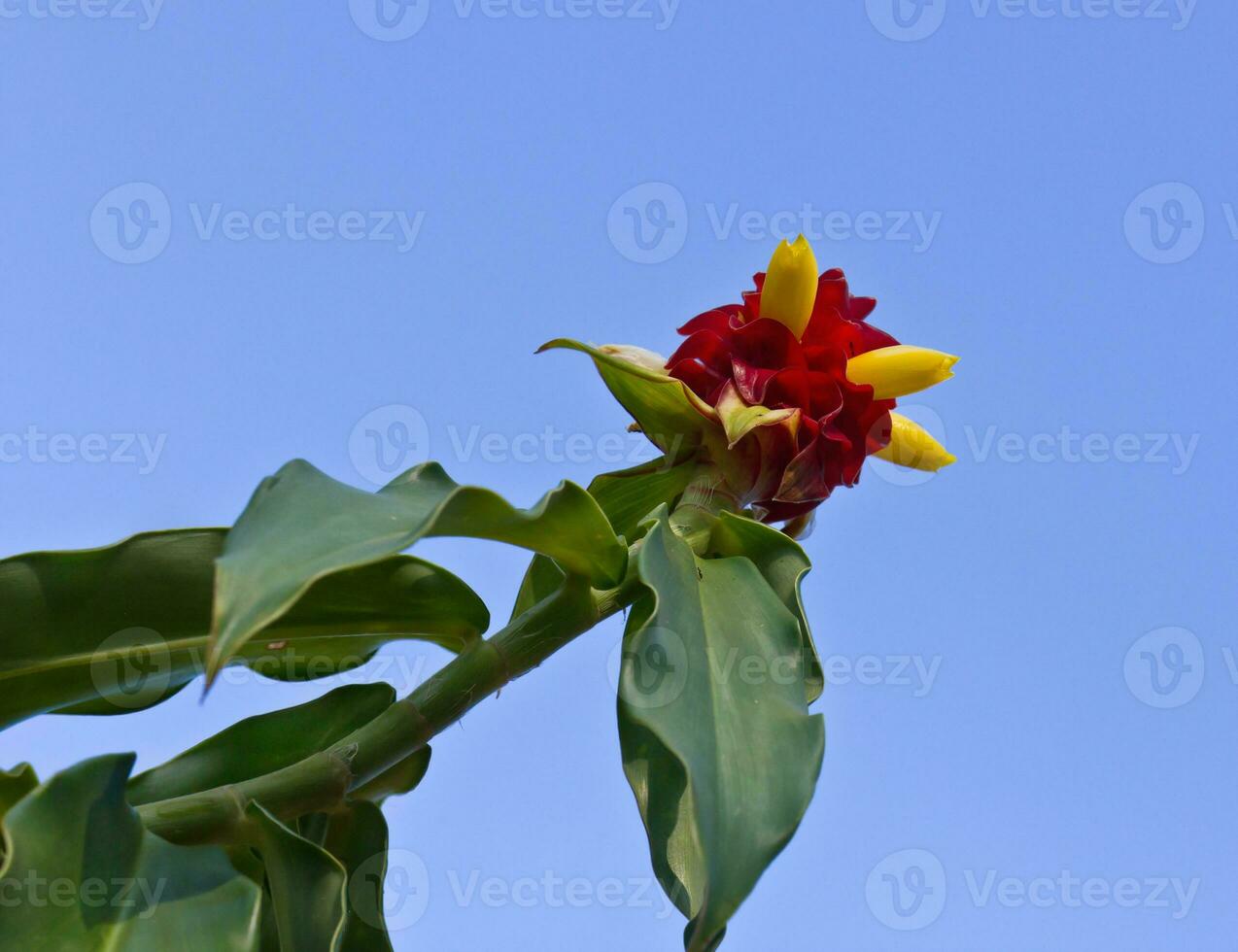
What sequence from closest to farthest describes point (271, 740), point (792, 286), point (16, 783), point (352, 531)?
point (352, 531), point (16, 783), point (271, 740), point (792, 286)

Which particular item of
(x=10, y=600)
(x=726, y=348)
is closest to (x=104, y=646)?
(x=10, y=600)

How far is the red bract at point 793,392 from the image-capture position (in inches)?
46.9

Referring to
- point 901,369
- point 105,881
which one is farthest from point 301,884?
point 901,369

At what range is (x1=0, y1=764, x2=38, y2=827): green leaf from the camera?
3.29ft

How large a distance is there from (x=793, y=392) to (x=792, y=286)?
106 mm

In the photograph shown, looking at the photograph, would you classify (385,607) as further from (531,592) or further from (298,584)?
(298,584)

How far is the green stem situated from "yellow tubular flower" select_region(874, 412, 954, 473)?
1.08 ft

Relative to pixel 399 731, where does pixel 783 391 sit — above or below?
above

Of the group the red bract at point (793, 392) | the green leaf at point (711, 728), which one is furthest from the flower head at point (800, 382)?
the green leaf at point (711, 728)

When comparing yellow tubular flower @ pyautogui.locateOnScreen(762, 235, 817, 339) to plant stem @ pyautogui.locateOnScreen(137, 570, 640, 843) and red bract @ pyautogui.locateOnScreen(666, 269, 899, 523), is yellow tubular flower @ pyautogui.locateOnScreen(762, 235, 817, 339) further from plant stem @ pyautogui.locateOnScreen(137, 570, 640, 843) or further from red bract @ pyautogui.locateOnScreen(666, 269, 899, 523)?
plant stem @ pyautogui.locateOnScreen(137, 570, 640, 843)

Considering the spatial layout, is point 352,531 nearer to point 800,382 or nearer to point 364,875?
point 364,875

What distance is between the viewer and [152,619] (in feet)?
3.57

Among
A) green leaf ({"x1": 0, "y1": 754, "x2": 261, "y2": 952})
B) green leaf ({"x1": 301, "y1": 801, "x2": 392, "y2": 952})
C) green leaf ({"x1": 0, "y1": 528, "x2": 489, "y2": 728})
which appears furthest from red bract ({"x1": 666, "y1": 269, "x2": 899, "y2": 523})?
green leaf ({"x1": 0, "y1": 754, "x2": 261, "y2": 952})

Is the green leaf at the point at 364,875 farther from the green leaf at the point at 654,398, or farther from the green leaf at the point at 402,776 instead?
the green leaf at the point at 654,398
